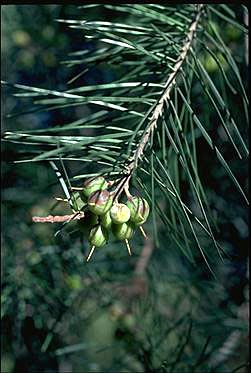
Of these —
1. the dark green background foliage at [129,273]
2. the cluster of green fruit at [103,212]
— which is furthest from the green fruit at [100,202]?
the dark green background foliage at [129,273]

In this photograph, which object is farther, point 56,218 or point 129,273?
point 129,273

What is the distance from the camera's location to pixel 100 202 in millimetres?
475

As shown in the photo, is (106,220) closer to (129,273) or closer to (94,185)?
(94,185)

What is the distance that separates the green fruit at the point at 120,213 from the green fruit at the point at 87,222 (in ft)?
0.05

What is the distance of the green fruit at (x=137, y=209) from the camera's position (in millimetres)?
501

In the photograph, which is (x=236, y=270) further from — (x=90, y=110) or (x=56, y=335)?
(x=90, y=110)

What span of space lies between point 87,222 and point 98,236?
0.04 ft

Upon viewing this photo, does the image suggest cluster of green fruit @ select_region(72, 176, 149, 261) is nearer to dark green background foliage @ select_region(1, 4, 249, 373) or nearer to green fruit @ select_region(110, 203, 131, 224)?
green fruit @ select_region(110, 203, 131, 224)

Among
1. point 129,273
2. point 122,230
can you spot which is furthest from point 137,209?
point 129,273

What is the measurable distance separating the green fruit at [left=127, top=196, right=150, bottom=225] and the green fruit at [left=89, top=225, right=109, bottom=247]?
0.07 feet

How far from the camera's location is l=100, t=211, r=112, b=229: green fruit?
0.49m

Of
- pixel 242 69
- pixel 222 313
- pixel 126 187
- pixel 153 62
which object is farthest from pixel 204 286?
pixel 126 187

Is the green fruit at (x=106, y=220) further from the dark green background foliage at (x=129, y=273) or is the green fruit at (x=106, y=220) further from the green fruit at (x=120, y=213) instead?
the dark green background foliage at (x=129, y=273)

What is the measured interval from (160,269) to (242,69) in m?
0.47
